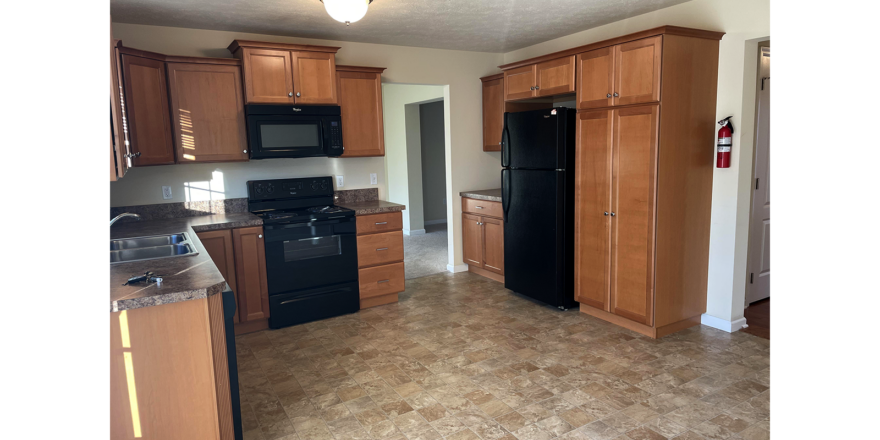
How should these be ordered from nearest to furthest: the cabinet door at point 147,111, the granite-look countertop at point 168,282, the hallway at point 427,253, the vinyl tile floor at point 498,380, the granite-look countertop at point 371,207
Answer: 1. the granite-look countertop at point 168,282
2. the vinyl tile floor at point 498,380
3. the cabinet door at point 147,111
4. the granite-look countertop at point 371,207
5. the hallway at point 427,253

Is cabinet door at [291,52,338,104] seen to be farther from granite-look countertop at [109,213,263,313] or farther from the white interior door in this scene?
the white interior door

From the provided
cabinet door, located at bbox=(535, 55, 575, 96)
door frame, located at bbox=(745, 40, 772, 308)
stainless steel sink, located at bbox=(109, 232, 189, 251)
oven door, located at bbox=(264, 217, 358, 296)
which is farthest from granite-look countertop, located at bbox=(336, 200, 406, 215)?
door frame, located at bbox=(745, 40, 772, 308)

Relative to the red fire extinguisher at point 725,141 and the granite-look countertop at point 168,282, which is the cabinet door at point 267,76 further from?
the red fire extinguisher at point 725,141

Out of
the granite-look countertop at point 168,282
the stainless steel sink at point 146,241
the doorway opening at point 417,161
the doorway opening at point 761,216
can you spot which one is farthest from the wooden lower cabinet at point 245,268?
the doorway opening at point 761,216

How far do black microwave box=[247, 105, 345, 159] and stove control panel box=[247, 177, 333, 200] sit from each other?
37 centimetres

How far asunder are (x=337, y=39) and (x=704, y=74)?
9.55 feet

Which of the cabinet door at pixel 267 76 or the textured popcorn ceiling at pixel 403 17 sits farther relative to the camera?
the cabinet door at pixel 267 76

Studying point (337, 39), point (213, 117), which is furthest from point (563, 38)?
point (213, 117)

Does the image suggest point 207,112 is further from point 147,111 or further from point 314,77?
point 314,77

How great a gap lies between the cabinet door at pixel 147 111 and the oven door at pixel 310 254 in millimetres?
909

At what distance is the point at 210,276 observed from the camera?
206 cm

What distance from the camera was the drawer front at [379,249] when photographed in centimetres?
421

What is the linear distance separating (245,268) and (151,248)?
93cm
